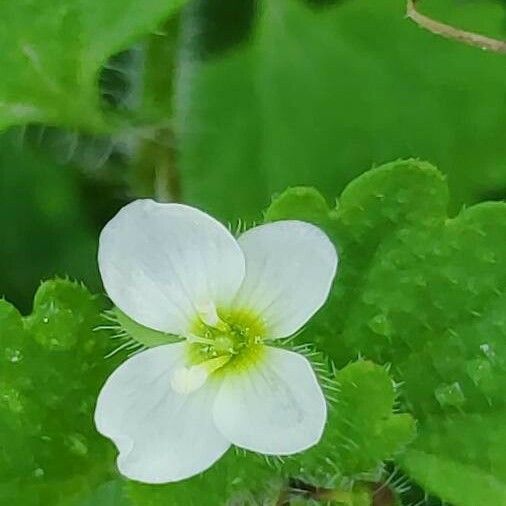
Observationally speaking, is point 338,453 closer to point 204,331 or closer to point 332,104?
point 204,331

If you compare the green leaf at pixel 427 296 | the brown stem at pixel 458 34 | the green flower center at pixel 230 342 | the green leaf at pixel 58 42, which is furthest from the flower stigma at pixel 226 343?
the brown stem at pixel 458 34

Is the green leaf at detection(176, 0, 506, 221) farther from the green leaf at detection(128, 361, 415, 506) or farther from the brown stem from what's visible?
the green leaf at detection(128, 361, 415, 506)

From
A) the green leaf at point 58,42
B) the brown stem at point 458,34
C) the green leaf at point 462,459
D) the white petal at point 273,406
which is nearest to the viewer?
the white petal at point 273,406

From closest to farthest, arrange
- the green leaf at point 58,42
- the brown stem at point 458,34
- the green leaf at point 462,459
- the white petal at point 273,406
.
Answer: the white petal at point 273,406 < the green leaf at point 462,459 < the green leaf at point 58,42 < the brown stem at point 458,34

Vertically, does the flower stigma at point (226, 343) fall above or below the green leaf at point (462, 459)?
above

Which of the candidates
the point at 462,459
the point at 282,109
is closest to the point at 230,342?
the point at 462,459

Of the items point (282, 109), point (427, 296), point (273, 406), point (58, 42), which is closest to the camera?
point (273, 406)

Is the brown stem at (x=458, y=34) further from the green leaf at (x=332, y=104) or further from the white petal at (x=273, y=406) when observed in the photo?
the white petal at (x=273, y=406)
